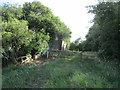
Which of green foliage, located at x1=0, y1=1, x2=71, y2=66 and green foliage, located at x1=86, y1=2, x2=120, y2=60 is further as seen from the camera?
green foliage, located at x1=0, y1=1, x2=71, y2=66

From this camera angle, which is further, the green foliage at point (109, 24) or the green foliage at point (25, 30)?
the green foliage at point (25, 30)

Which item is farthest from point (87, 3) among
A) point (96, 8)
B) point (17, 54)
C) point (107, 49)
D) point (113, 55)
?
point (17, 54)

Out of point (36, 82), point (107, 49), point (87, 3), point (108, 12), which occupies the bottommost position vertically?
point (36, 82)

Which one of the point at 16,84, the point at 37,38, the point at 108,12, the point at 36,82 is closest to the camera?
the point at 16,84

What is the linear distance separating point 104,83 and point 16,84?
9.90 feet

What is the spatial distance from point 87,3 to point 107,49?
2.58m

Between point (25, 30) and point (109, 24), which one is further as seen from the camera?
point (25, 30)

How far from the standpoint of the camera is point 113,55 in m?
4.65

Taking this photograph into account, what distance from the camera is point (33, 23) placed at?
427 inches

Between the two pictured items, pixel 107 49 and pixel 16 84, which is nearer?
pixel 16 84

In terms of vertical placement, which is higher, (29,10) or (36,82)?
(29,10)

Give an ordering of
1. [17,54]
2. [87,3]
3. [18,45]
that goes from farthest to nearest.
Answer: [17,54] → [18,45] → [87,3]

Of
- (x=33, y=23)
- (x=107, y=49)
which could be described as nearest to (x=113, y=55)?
(x=107, y=49)

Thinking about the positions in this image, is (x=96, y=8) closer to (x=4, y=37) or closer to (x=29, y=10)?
(x=4, y=37)
